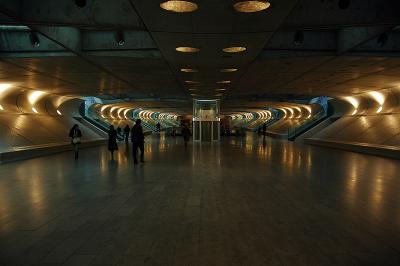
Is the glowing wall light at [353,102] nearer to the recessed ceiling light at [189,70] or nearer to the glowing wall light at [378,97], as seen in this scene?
the glowing wall light at [378,97]

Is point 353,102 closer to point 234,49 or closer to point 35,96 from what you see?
point 234,49

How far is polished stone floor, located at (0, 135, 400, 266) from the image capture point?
363cm

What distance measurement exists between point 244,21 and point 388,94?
53.8 feet

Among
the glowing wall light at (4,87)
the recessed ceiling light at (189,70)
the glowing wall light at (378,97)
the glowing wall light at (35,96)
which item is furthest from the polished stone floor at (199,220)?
the glowing wall light at (378,97)

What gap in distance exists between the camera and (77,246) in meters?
3.90

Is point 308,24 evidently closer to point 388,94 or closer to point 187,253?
point 187,253

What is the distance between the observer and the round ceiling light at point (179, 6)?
5516 mm

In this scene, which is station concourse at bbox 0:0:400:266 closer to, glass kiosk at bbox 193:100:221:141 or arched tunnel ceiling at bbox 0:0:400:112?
arched tunnel ceiling at bbox 0:0:400:112

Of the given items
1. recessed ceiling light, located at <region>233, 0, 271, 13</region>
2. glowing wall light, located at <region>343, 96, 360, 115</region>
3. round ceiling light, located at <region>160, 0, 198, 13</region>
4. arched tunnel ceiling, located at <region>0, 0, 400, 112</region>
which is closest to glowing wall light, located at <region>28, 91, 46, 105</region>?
arched tunnel ceiling, located at <region>0, 0, 400, 112</region>

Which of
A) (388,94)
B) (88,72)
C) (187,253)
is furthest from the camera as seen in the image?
(388,94)

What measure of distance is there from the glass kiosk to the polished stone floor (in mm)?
19978

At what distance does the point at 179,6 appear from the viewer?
224 inches

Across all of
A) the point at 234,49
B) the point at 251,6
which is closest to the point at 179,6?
the point at 251,6

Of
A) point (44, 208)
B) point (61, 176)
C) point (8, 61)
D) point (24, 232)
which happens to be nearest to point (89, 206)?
point (44, 208)
